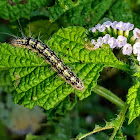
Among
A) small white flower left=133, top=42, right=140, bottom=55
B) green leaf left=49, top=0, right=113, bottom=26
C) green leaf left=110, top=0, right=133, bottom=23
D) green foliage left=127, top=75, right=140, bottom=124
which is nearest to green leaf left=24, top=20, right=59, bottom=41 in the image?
green leaf left=49, top=0, right=113, bottom=26

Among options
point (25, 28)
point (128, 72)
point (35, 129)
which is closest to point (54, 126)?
point (35, 129)

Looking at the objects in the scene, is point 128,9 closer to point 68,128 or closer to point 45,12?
point 45,12

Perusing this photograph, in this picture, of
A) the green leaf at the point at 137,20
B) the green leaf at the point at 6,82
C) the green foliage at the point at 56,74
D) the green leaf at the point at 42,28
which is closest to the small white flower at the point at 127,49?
the green foliage at the point at 56,74

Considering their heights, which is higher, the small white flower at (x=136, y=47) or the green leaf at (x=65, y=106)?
the small white flower at (x=136, y=47)

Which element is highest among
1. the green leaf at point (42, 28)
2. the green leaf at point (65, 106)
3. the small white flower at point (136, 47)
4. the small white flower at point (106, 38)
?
the green leaf at point (42, 28)

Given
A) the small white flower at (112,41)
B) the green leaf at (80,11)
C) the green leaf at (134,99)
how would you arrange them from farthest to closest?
the green leaf at (80,11), the small white flower at (112,41), the green leaf at (134,99)

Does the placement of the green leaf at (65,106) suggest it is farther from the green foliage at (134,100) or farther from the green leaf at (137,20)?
the green leaf at (137,20)

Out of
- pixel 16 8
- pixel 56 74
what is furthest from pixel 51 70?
pixel 16 8
